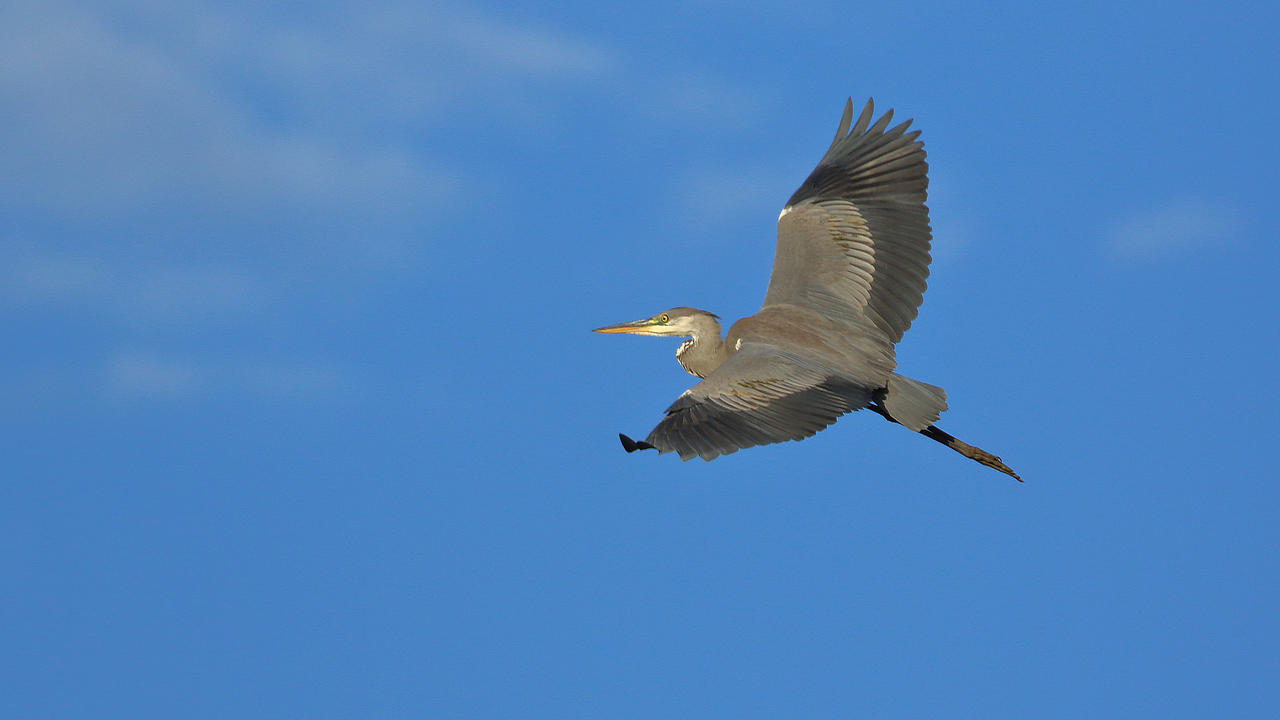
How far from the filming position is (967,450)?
1173 cm

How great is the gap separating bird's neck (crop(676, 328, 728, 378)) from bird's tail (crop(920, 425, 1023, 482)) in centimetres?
207

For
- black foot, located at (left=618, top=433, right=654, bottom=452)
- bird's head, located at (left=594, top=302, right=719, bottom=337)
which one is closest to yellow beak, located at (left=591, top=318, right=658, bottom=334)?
bird's head, located at (left=594, top=302, right=719, bottom=337)

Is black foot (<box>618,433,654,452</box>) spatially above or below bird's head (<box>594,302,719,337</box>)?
below

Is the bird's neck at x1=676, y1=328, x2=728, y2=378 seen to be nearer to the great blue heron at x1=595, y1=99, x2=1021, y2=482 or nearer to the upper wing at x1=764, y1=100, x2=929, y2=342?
the great blue heron at x1=595, y1=99, x2=1021, y2=482

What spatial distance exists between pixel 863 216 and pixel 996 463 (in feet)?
Result: 8.92

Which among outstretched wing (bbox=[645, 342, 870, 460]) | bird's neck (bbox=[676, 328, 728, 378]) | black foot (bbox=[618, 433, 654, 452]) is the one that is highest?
bird's neck (bbox=[676, 328, 728, 378])

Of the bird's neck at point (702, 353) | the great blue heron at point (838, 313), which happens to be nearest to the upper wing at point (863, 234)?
the great blue heron at point (838, 313)

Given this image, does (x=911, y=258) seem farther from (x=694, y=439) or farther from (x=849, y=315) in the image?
Answer: (x=694, y=439)

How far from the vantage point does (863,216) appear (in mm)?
12219

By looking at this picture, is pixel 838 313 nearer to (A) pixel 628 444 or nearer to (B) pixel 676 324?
(B) pixel 676 324

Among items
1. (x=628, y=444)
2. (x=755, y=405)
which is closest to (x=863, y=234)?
(x=755, y=405)

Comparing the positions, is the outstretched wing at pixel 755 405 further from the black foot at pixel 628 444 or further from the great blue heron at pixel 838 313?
the black foot at pixel 628 444

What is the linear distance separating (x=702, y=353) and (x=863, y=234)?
6.46 feet

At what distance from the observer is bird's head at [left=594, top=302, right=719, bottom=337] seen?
1212 centimetres
